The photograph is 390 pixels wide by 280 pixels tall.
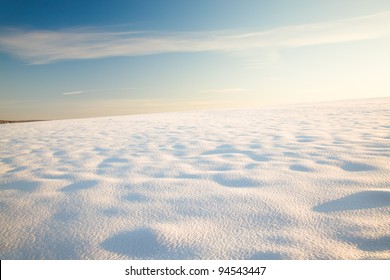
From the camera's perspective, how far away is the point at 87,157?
3.08 m

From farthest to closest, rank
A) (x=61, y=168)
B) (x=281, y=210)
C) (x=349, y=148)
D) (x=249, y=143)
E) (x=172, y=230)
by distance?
(x=249, y=143) → (x=349, y=148) → (x=61, y=168) → (x=281, y=210) → (x=172, y=230)

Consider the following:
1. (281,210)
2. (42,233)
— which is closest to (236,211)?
(281,210)

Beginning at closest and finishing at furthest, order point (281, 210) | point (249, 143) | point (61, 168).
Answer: point (281, 210) < point (61, 168) < point (249, 143)

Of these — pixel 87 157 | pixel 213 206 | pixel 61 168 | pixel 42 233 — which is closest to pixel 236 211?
pixel 213 206

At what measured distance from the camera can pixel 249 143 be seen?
3.48 meters

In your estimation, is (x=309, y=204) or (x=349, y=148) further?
(x=349, y=148)

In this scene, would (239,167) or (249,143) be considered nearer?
(239,167)

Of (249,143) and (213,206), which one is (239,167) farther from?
(249,143)

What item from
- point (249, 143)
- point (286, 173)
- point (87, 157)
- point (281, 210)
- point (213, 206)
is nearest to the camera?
point (281, 210)

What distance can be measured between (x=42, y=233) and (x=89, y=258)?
40 centimetres

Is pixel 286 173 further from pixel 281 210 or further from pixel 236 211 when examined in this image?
pixel 236 211

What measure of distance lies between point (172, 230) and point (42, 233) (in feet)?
2.41
